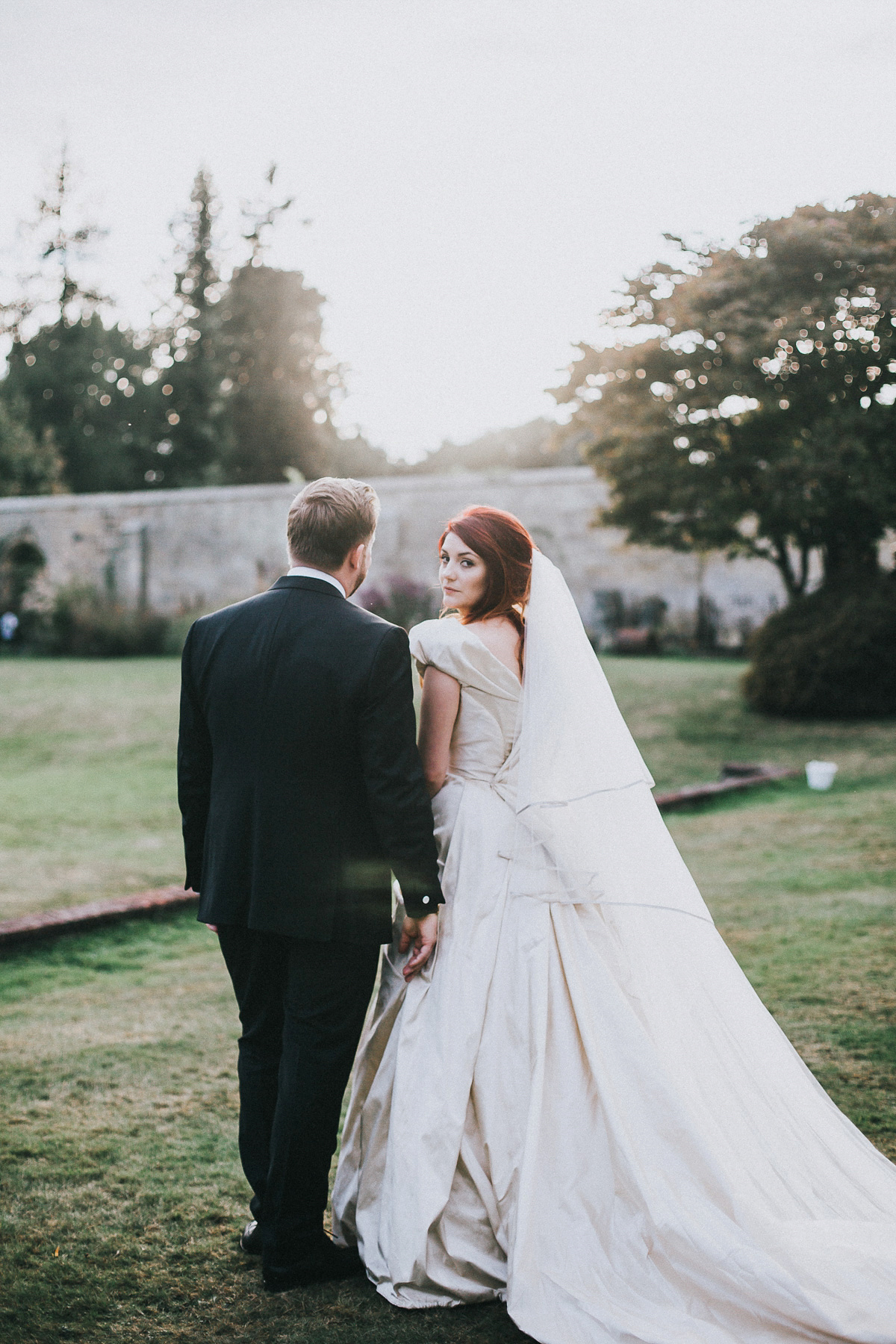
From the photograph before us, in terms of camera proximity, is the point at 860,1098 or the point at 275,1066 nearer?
the point at 275,1066

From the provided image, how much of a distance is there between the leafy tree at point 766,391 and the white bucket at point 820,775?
3.20 m

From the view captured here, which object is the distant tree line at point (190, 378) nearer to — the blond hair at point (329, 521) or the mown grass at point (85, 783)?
the mown grass at point (85, 783)

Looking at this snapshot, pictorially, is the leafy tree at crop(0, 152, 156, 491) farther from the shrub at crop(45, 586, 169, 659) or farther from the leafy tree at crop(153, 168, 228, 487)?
the shrub at crop(45, 586, 169, 659)

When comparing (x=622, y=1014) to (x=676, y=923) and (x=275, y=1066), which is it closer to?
(x=676, y=923)

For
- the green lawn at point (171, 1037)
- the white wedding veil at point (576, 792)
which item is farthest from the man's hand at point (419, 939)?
the green lawn at point (171, 1037)

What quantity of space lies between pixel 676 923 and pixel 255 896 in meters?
1.07

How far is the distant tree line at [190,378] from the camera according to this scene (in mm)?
38188

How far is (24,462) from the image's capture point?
34594 mm

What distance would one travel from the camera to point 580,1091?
2.40 m

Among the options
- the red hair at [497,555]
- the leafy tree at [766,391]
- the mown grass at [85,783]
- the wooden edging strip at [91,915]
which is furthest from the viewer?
the leafy tree at [766,391]

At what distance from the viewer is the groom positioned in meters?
2.36

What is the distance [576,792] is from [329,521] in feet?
2.93

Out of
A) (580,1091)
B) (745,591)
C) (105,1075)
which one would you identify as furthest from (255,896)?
(745,591)

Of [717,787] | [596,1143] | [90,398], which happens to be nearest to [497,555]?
[596,1143]
